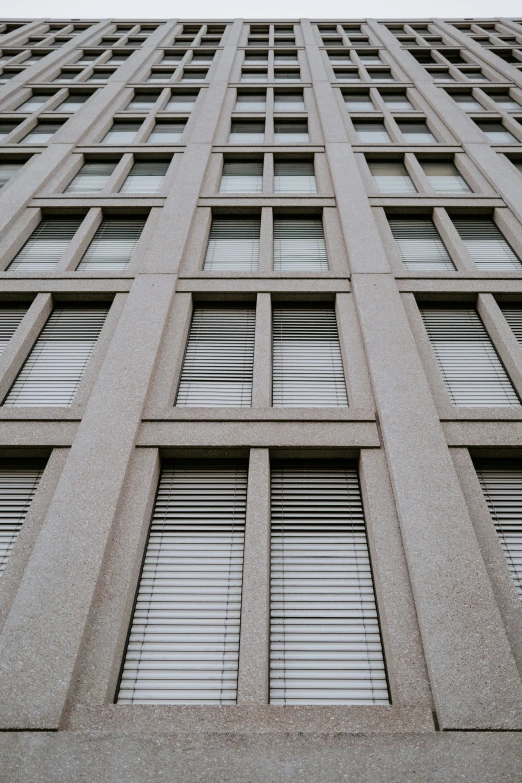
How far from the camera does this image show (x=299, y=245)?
12.4 m

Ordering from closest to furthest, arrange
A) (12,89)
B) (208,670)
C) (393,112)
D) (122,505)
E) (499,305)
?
(208,670), (122,505), (499,305), (393,112), (12,89)

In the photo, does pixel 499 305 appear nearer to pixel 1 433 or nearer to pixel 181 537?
pixel 181 537

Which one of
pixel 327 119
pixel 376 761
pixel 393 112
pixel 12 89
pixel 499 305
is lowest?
pixel 376 761

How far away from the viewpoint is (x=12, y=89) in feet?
68.9

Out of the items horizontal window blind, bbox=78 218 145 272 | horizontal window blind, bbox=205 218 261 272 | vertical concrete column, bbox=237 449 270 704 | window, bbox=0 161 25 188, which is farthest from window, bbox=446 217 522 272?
window, bbox=0 161 25 188

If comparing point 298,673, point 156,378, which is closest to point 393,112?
point 156,378

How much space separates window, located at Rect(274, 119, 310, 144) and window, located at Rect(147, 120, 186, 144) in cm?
353

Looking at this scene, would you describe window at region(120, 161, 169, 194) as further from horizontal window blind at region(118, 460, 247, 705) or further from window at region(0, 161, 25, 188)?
horizontal window blind at region(118, 460, 247, 705)

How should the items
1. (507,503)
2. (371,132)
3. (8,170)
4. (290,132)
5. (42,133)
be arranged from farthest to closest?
(42,133)
(290,132)
(371,132)
(8,170)
(507,503)

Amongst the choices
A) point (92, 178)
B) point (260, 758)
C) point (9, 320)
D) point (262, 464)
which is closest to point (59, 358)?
point (9, 320)

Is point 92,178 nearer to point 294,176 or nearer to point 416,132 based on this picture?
point 294,176

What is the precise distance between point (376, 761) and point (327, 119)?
60.0 ft

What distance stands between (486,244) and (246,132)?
10.2m

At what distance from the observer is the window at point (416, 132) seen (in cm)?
1712
